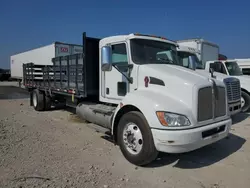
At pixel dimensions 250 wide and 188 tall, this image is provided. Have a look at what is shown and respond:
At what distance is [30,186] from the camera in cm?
318

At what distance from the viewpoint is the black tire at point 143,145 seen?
3.69 meters

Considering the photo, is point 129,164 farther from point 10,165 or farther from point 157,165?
point 10,165

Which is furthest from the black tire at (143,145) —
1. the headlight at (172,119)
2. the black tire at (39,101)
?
the black tire at (39,101)

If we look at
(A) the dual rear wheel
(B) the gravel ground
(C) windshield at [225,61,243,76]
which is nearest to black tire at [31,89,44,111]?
(A) the dual rear wheel

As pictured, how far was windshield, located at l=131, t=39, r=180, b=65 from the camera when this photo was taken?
182 inches

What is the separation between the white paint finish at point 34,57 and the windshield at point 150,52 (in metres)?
12.8

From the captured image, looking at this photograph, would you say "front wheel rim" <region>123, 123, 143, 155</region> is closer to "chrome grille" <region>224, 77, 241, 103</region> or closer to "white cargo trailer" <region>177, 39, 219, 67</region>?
"chrome grille" <region>224, 77, 241, 103</region>

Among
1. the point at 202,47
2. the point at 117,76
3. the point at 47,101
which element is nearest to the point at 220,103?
the point at 117,76

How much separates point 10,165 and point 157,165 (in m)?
2.65

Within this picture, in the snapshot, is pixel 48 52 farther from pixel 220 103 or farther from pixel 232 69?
pixel 220 103

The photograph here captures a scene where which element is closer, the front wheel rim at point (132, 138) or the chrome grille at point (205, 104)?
the chrome grille at point (205, 104)

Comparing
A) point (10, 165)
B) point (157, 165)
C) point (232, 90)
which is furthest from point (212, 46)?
point (10, 165)

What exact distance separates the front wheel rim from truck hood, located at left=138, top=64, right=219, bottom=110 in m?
0.80

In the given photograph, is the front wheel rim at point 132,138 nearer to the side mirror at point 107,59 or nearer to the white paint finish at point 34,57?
the side mirror at point 107,59
